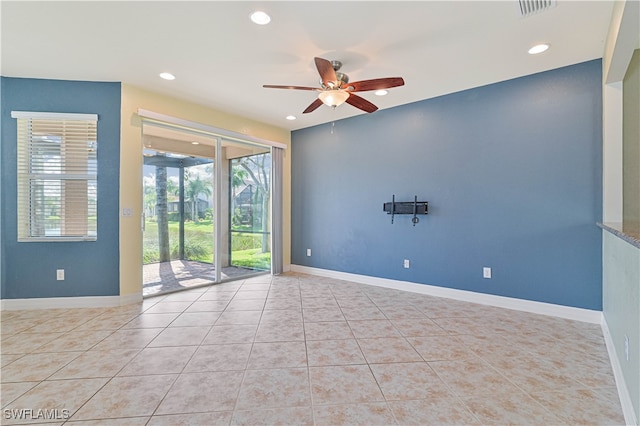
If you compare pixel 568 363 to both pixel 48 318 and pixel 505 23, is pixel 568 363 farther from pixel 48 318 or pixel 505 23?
pixel 48 318

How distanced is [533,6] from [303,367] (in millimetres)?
3126

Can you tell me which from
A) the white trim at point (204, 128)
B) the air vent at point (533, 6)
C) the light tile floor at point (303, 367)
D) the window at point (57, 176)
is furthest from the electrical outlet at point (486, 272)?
the window at point (57, 176)

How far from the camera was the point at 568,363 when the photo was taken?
2.19 metres

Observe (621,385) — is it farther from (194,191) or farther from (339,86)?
(194,191)

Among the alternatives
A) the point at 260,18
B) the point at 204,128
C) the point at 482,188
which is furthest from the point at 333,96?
the point at 204,128

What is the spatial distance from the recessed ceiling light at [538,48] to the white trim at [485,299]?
261cm

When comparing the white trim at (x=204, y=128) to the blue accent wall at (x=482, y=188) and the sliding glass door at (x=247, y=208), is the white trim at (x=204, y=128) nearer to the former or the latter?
the sliding glass door at (x=247, y=208)

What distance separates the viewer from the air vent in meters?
2.10

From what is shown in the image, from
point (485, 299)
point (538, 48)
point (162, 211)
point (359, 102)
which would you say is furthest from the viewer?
point (162, 211)

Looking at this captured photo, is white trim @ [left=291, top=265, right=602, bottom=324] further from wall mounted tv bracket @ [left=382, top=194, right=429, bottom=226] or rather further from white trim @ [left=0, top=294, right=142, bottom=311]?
white trim @ [left=0, top=294, right=142, bottom=311]

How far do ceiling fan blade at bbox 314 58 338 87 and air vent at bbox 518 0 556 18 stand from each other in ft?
4.66

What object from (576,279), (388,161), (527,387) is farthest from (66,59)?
(576,279)

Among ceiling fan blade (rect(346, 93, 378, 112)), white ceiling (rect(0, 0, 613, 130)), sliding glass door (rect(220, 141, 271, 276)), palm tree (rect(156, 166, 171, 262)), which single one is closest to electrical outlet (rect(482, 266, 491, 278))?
white ceiling (rect(0, 0, 613, 130))

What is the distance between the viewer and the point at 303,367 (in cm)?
215
